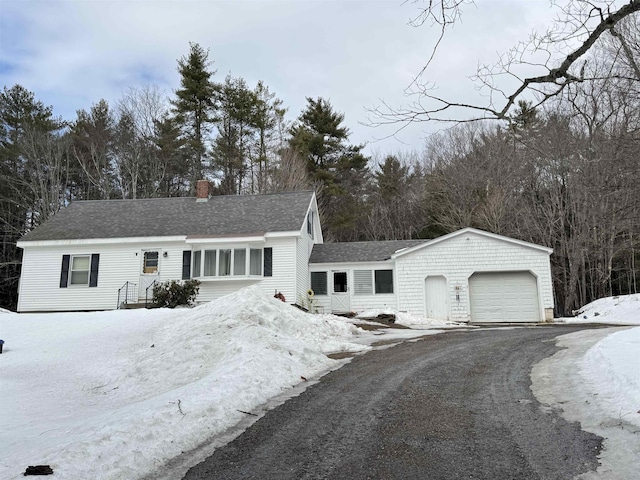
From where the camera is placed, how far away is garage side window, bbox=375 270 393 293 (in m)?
21.7

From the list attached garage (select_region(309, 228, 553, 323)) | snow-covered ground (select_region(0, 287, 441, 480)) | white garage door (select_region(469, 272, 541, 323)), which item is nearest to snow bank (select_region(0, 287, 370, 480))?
snow-covered ground (select_region(0, 287, 441, 480))

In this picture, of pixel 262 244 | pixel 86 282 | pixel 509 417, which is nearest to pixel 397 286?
pixel 262 244

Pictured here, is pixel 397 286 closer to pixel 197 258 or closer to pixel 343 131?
pixel 197 258

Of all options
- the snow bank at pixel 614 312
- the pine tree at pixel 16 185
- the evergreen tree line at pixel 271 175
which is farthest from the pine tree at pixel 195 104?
the snow bank at pixel 614 312

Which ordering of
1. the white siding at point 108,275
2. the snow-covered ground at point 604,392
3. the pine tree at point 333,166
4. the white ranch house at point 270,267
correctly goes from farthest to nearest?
1. the pine tree at point 333,166
2. the white ranch house at point 270,267
3. the white siding at point 108,275
4. the snow-covered ground at point 604,392

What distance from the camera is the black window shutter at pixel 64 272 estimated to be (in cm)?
2023

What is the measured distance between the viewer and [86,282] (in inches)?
800

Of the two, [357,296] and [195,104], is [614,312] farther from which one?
[195,104]

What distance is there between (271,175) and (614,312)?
21.9m

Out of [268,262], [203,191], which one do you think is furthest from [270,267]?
[203,191]

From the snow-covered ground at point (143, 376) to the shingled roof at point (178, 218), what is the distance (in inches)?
318

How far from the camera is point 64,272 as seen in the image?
20359mm

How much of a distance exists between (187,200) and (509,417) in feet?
70.6

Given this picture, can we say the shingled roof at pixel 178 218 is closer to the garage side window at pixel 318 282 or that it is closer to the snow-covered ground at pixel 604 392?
the garage side window at pixel 318 282
